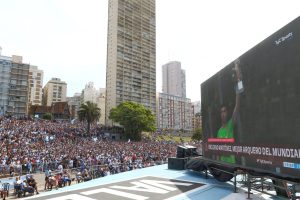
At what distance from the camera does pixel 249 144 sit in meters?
10.6

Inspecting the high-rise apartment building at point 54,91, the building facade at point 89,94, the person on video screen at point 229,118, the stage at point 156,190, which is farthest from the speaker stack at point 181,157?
the building facade at point 89,94

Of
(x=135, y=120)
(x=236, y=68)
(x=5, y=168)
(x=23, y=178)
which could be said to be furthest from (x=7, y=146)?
(x=135, y=120)

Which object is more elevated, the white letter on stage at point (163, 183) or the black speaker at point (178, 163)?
the black speaker at point (178, 163)

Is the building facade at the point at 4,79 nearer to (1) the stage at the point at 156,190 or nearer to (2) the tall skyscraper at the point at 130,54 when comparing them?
(2) the tall skyscraper at the point at 130,54

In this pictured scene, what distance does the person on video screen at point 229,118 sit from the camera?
38.1 ft

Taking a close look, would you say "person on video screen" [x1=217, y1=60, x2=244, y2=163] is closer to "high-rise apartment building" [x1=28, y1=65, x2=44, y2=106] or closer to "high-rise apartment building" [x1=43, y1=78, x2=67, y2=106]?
"high-rise apartment building" [x1=28, y1=65, x2=44, y2=106]

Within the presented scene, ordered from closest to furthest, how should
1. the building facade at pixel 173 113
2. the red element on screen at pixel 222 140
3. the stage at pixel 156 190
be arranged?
1. the stage at pixel 156 190
2. the red element on screen at pixel 222 140
3. the building facade at pixel 173 113

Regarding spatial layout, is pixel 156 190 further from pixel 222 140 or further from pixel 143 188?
pixel 222 140

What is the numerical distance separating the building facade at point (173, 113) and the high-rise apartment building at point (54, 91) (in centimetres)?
6206

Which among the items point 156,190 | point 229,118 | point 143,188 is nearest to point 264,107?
point 229,118

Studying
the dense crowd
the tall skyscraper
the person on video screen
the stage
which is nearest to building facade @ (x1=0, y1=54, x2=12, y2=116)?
the tall skyscraper

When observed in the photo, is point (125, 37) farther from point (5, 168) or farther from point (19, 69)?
point (5, 168)

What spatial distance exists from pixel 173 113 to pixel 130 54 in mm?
72950

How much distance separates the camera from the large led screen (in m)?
8.11
